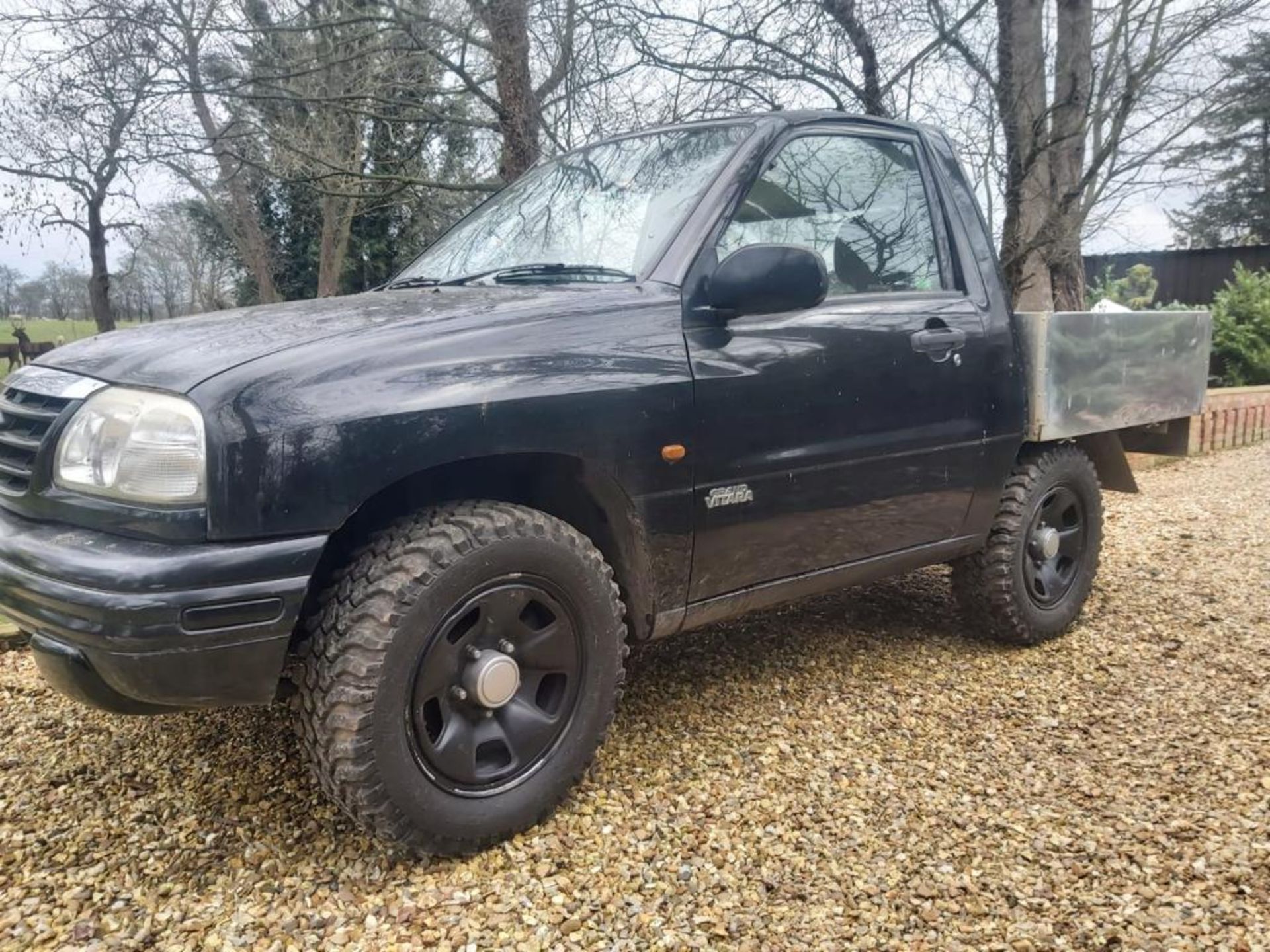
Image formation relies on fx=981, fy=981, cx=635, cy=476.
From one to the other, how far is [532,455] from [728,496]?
590mm

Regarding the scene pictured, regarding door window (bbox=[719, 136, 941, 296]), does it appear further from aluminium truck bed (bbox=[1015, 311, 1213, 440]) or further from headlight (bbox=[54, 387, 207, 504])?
headlight (bbox=[54, 387, 207, 504])

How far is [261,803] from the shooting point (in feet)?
8.53

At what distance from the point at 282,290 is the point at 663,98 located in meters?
9.91

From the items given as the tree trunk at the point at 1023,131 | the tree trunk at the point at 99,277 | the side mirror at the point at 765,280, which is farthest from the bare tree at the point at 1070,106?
the tree trunk at the point at 99,277

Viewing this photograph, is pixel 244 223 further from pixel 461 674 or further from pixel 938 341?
pixel 461 674

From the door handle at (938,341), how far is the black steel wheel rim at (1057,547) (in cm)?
87

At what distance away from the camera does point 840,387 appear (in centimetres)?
299

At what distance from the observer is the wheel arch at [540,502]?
2.38 meters


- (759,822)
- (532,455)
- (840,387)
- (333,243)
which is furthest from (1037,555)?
(333,243)

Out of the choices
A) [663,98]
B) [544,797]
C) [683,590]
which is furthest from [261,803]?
[663,98]

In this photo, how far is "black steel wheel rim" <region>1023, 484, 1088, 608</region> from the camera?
388 centimetres

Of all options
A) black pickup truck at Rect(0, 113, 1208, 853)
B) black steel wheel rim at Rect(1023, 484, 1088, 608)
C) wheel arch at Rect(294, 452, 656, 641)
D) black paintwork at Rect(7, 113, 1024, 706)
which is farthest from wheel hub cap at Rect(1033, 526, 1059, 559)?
wheel arch at Rect(294, 452, 656, 641)

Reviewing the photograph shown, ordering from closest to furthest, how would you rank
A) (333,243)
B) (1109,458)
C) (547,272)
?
(547,272)
(1109,458)
(333,243)

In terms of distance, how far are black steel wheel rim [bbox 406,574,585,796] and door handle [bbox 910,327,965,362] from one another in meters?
1.53
